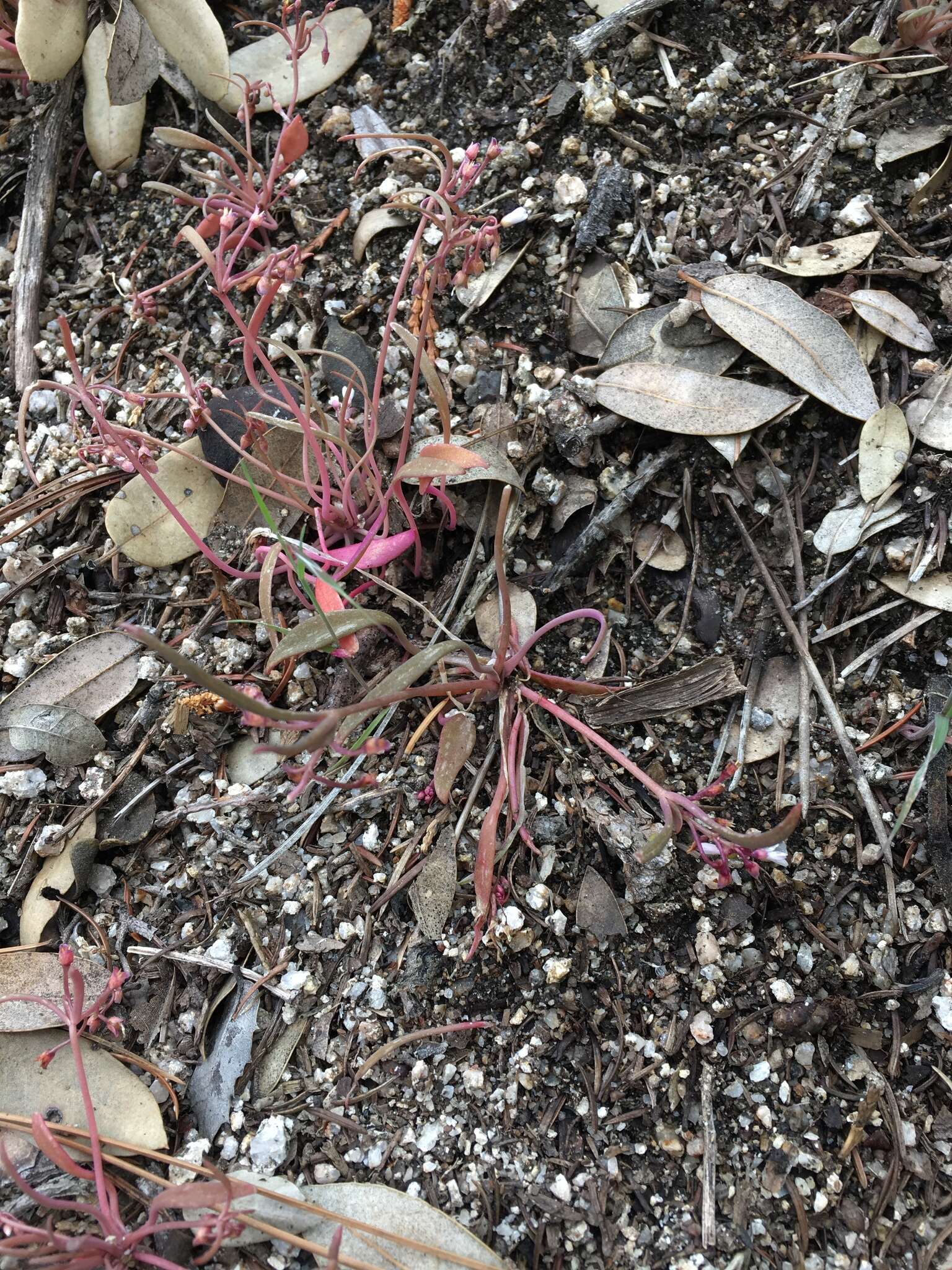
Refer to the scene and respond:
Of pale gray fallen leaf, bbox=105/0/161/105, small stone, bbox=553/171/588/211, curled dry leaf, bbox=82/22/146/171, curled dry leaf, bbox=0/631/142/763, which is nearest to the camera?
curled dry leaf, bbox=0/631/142/763

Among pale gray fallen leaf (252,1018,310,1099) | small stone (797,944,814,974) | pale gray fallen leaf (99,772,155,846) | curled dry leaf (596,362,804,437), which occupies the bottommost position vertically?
small stone (797,944,814,974)

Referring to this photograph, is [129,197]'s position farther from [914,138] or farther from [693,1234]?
[693,1234]

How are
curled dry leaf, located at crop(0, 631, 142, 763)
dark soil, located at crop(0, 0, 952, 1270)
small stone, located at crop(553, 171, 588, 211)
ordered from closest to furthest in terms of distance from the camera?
dark soil, located at crop(0, 0, 952, 1270), curled dry leaf, located at crop(0, 631, 142, 763), small stone, located at crop(553, 171, 588, 211)

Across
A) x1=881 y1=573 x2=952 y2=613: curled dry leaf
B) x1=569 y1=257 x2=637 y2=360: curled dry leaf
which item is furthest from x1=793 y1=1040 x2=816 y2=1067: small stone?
x1=569 y1=257 x2=637 y2=360: curled dry leaf

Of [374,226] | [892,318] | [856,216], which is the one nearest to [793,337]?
[892,318]

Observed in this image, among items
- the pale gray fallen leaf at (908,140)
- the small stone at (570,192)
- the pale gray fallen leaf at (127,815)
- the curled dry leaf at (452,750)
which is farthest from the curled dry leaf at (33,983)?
the pale gray fallen leaf at (908,140)

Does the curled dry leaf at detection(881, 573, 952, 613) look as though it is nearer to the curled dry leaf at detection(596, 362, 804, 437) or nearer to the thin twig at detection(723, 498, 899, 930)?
the thin twig at detection(723, 498, 899, 930)

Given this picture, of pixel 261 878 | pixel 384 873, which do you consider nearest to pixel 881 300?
pixel 384 873

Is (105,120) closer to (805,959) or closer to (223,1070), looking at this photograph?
(223,1070)
